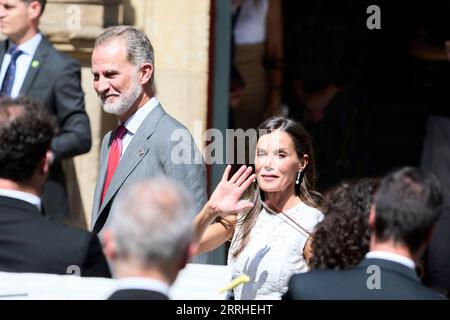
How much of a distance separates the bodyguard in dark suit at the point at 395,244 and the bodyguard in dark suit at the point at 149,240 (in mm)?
606

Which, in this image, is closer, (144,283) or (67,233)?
(144,283)

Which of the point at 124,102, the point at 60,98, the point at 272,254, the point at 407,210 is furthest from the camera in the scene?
the point at 60,98

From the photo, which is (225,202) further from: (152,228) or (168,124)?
(152,228)

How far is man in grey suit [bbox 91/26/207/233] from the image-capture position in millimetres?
5539

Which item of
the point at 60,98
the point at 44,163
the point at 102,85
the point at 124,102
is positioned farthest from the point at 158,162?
the point at 44,163

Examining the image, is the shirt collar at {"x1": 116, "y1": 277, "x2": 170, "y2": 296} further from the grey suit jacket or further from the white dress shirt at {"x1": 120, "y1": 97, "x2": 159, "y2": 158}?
the white dress shirt at {"x1": 120, "y1": 97, "x2": 159, "y2": 158}

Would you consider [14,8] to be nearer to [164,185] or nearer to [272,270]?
[272,270]

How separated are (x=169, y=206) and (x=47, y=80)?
3367 mm

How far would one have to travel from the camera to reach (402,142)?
31.5ft

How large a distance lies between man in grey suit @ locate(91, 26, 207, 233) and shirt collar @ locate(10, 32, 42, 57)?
3.31 feet

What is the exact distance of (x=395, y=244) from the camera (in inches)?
147

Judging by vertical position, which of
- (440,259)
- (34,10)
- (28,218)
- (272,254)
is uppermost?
(34,10)

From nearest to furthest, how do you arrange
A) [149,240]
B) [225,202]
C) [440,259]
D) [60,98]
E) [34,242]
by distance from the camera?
[149,240] → [34,242] → [225,202] → [440,259] → [60,98]

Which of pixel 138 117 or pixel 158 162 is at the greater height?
pixel 138 117
